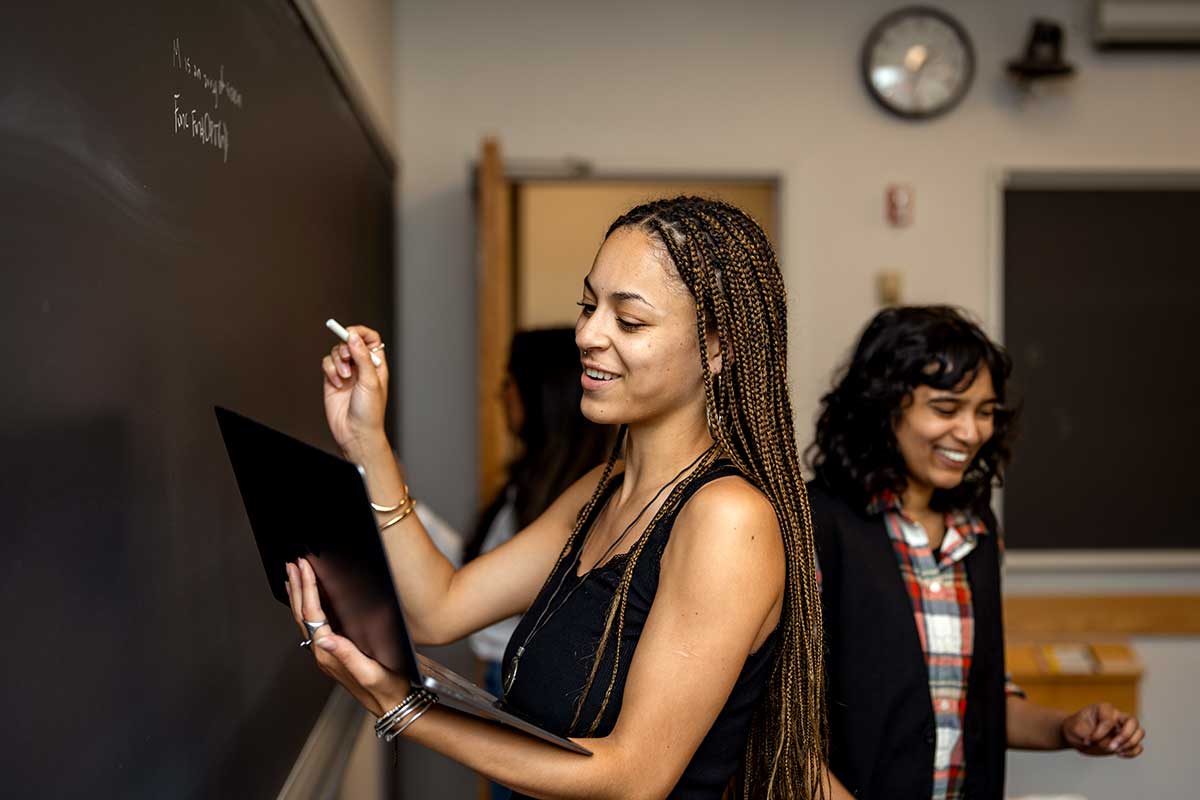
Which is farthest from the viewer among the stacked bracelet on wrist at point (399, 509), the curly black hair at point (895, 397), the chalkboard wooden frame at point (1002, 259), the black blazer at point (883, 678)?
the chalkboard wooden frame at point (1002, 259)

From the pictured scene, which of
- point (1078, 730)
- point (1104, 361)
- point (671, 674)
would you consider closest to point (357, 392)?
point (671, 674)

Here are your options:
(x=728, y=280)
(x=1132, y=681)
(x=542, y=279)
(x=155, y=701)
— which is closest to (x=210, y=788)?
(x=155, y=701)

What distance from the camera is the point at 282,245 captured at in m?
1.63

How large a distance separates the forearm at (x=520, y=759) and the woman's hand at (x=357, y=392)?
31 centimetres

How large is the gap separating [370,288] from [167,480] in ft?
5.24

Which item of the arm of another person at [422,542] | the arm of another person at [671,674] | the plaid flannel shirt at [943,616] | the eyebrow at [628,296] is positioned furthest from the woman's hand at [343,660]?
the plaid flannel shirt at [943,616]

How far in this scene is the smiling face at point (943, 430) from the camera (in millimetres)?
1695

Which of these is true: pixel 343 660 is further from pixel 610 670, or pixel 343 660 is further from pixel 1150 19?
pixel 1150 19

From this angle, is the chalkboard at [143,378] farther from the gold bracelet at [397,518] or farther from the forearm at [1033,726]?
the forearm at [1033,726]

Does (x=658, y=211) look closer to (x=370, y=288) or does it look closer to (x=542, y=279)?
(x=370, y=288)

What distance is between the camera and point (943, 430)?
5.57ft

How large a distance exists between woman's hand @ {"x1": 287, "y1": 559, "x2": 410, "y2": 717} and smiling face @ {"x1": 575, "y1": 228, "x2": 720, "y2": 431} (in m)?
0.32

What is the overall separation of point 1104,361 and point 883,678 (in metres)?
2.33

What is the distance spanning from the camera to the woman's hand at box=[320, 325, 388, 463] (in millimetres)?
1155
